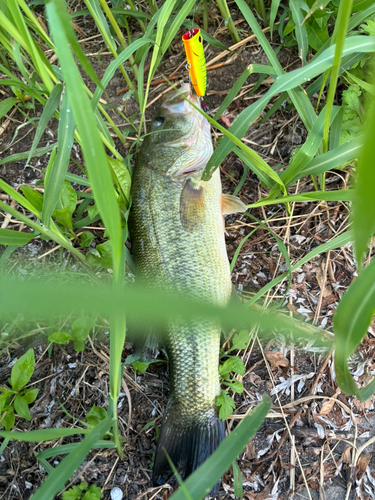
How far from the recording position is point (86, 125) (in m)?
0.93

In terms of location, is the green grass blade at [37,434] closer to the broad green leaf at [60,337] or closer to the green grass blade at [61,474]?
the green grass blade at [61,474]

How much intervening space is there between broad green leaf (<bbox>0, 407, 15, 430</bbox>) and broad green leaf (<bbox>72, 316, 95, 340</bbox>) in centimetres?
66

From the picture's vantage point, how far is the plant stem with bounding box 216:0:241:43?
2.43 m

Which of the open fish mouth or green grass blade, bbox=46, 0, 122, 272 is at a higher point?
green grass blade, bbox=46, 0, 122, 272

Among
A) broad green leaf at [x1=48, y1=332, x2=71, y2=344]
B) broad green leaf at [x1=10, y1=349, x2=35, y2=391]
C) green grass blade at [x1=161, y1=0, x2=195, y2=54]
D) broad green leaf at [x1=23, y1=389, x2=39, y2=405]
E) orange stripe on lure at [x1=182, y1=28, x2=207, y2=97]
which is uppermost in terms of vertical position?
green grass blade at [x1=161, y1=0, x2=195, y2=54]

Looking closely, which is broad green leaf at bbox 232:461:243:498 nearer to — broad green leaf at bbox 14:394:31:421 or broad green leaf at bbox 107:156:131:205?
broad green leaf at bbox 14:394:31:421

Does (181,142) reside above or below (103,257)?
above

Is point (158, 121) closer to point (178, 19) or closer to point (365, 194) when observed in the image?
point (178, 19)

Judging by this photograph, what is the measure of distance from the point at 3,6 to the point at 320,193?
69.8 inches

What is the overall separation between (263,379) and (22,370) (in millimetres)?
1607

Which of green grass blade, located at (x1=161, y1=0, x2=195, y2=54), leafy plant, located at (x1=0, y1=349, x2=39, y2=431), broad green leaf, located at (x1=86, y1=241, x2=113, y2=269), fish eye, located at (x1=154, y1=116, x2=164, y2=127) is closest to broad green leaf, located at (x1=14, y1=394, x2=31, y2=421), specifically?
leafy plant, located at (x1=0, y1=349, x2=39, y2=431)

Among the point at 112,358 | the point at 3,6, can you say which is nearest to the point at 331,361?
the point at 112,358

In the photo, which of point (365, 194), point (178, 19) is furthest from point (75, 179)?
point (365, 194)

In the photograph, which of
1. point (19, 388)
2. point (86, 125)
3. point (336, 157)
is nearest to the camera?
point (86, 125)
